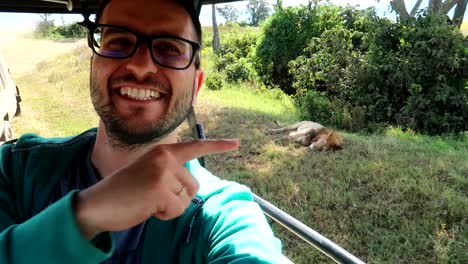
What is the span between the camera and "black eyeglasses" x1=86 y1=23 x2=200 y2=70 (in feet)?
3.60

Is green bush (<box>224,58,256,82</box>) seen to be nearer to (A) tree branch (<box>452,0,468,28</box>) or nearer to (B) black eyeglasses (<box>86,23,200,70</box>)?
(A) tree branch (<box>452,0,468,28</box>)

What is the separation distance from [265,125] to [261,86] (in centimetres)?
384

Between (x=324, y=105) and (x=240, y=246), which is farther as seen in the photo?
(x=324, y=105)

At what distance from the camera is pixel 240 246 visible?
2.94ft

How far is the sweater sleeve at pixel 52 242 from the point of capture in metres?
0.65

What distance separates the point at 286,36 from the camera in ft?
33.4

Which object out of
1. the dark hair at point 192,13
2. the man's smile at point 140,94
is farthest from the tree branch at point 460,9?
the man's smile at point 140,94

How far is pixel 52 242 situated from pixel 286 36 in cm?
989

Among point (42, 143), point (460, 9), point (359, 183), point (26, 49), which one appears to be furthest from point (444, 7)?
point (26, 49)

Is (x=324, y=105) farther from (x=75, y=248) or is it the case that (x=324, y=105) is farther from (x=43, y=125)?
(x=75, y=248)

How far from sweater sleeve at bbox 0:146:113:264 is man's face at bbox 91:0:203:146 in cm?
43

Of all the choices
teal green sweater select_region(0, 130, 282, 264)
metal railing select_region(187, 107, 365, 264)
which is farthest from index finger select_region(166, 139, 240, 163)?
metal railing select_region(187, 107, 365, 264)

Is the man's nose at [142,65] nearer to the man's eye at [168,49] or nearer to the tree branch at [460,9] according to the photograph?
the man's eye at [168,49]

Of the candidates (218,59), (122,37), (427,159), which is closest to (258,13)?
(218,59)
